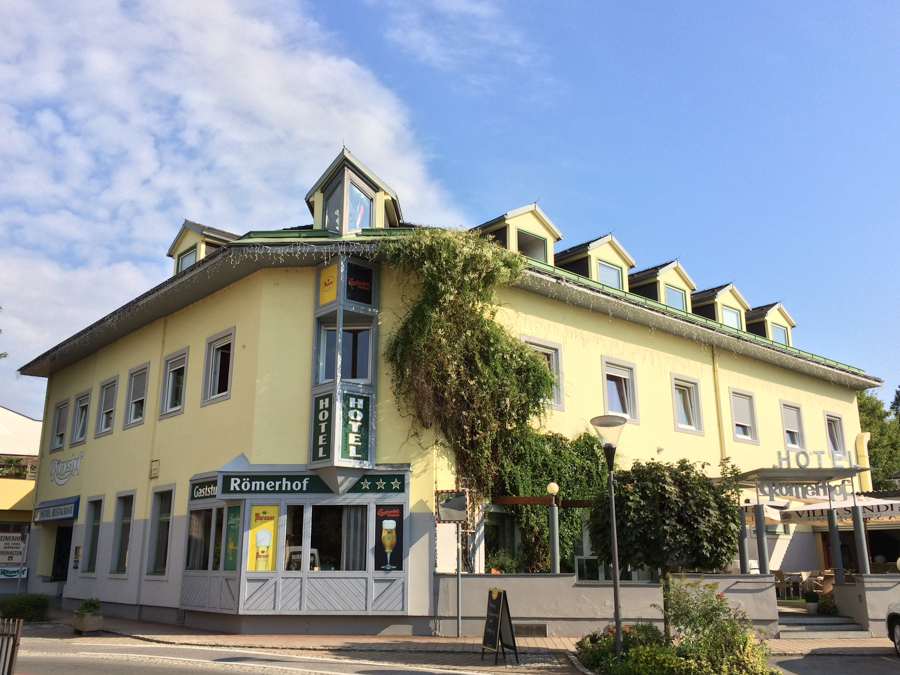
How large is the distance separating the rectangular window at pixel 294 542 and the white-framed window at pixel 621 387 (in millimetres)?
7579

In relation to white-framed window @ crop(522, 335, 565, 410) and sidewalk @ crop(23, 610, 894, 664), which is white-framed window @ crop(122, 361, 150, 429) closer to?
sidewalk @ crop(23, 610, 894, 664)

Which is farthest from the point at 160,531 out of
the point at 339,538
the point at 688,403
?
the point at 688,403

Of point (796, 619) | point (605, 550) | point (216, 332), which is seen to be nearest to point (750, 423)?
point (796, 619)

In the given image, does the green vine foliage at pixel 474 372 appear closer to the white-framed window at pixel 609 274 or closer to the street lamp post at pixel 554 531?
the street lamp post at pixel 554 531

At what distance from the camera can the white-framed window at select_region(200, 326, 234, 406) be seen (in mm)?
16688

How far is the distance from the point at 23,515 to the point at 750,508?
24389 millimetres

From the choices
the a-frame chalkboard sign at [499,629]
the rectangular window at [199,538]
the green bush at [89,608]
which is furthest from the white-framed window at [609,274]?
the green bush at [89,608]

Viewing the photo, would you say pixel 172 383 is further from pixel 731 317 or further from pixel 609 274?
pixel 731 317

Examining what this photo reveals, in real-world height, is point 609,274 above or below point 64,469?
above

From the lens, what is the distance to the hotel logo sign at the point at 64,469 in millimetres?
22375

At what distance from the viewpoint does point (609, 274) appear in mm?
19391

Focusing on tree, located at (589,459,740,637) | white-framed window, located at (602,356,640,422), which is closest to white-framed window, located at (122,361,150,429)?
white-framed window, located at (602,356,640,422)

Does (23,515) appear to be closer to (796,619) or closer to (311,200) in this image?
(311,200)

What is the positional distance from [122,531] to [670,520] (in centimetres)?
1337
